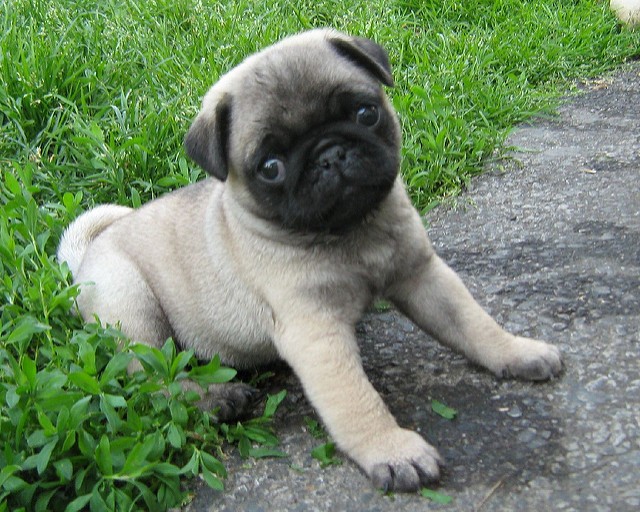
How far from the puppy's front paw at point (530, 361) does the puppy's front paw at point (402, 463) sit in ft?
2.00

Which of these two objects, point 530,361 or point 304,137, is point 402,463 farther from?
point 304,137

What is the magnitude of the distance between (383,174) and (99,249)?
1.74 metres

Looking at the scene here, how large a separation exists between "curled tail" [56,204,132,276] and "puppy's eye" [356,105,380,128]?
1788 millimetres

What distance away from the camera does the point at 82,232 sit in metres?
4.86

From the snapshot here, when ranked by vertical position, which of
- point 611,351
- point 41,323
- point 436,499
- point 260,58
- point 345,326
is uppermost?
point 260,58

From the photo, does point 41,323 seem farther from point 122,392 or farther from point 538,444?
point 538,444

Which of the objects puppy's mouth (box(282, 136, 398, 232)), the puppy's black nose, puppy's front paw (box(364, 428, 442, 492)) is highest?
the puppy's black nose

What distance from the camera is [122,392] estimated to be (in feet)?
11.9

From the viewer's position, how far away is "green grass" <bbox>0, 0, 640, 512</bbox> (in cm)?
333

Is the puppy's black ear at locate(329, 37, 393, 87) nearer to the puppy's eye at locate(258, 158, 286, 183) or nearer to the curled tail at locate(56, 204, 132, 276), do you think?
the puppy's eye at locate(258, 158, 286, 183)

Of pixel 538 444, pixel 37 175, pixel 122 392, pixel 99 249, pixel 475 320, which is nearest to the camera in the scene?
pixel 538 444

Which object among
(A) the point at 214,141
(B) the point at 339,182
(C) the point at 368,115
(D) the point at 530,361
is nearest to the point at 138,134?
(A) the point at 214,141

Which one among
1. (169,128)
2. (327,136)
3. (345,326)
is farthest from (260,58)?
(169,128)

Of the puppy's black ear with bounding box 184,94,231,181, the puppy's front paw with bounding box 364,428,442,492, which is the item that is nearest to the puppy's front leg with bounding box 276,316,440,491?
the puppy's front paw with bounding box 364,428,442,492
